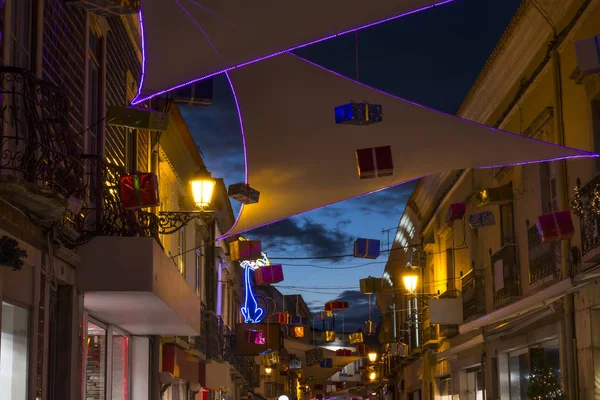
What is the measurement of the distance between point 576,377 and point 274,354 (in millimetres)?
23809

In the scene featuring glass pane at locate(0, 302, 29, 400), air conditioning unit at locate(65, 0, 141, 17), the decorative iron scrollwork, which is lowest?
glass pane at locate(0, 302, 29, 400)

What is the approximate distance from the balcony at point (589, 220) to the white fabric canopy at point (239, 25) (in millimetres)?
4773

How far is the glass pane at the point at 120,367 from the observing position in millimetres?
13422

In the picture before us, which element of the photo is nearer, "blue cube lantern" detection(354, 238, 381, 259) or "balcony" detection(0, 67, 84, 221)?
"balcony" detection(0, 67, 84, 221)

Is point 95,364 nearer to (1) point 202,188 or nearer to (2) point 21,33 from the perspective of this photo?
(1) point 202,188

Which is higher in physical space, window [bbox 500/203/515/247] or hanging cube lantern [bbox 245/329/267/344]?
window [bbox 500/203/515/247]

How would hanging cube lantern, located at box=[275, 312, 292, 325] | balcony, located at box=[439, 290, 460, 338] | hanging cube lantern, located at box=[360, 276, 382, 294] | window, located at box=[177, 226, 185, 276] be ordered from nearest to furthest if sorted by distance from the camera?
1. window, located at box=[177, 226, 185, 276]
2. balcony, located at box=[439, 290, 460, 338]
3. hanging cube lantern, located at box=[360, 276, 382, 294]
4. hanging cube lantern, located at box=[275, 312, 292, 325]

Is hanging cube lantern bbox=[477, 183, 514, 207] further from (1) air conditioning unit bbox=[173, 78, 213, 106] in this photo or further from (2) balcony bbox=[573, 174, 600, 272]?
(1) air conditioning unit bbox=[173, 78, 213, 106]

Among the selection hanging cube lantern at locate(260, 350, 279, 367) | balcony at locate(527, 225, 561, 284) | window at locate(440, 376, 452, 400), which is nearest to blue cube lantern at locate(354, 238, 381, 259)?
balcony at locate(527, 225, 561, 284)

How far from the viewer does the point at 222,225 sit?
1119 inches

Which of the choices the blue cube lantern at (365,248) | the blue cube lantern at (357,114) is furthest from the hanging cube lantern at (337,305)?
the blue cube lantern at (357,114)

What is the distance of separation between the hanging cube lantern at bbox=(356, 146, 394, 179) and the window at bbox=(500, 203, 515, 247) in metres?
6.95

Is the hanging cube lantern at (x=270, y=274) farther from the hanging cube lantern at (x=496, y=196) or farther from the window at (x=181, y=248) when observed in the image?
the hanging cube lantern at (x=496, y=196)

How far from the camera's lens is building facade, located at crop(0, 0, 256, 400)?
7.46 metres
